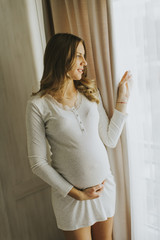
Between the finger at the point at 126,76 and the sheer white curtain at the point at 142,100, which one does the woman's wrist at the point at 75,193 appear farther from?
the finger at the point at 126,76

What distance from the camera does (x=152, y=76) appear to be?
113 cm

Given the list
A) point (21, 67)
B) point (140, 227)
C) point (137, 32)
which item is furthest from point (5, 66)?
point (140, 227)

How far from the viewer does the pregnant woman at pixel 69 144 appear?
1.11 meters

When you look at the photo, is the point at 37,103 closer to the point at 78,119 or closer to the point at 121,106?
the point at 78,119

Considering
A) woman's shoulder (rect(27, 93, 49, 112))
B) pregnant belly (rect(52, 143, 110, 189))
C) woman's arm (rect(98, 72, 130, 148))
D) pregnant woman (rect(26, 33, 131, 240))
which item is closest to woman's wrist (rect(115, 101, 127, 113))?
woman's arm (rect(98, 72, 130, 148))

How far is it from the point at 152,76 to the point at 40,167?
0.74 m

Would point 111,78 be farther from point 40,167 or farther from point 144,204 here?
point 144,204

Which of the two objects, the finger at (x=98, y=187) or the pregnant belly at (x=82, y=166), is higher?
the pregnant belly at (x=82, y=166)

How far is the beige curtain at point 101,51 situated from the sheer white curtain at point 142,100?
6 cm

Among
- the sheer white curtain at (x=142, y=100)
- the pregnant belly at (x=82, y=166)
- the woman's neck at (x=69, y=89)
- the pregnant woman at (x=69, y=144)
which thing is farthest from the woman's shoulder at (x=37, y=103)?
the sheer white curtain at (x=142, y=100)

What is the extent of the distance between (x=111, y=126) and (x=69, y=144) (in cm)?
31

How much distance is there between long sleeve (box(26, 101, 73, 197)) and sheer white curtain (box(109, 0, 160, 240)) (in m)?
0.47

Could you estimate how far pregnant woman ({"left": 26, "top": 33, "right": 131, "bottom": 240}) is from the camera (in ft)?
3.64

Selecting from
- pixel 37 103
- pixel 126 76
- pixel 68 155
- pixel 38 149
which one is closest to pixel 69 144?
pixel 68 155
